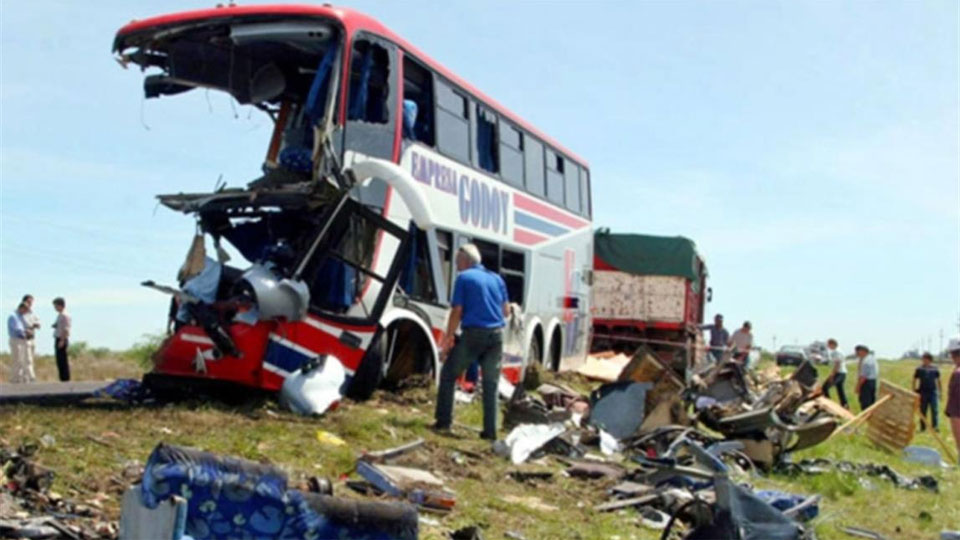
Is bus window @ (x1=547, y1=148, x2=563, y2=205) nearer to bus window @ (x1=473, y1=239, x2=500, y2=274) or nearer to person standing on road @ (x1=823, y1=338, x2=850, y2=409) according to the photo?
bus window @ (x1=473, y1=239, x2=500, y2=274)

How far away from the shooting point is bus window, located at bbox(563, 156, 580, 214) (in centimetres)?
1867

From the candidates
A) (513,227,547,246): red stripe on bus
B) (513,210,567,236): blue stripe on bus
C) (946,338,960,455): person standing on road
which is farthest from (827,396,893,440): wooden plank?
(513,210,567,236): blue stripe on bus

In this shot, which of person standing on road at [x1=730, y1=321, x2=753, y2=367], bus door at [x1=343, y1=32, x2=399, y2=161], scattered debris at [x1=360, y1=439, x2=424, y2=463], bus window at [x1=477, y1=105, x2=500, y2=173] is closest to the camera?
scattered debris at [x1=360, y1=439, x2=424, y2=463]

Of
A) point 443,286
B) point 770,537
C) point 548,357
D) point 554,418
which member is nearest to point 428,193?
point 443,286

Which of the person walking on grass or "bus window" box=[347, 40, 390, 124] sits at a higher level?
"bus window" box=[347, 40, 390, 124]

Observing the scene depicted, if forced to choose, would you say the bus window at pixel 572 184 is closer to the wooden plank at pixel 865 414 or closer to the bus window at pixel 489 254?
the bus window at pixel 489 254

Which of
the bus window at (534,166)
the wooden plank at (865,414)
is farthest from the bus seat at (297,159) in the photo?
the wooden plank at (865,414)

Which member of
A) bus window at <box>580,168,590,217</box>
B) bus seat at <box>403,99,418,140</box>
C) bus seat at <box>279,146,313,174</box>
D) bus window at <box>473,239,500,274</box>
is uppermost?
bus window at <box>580,168,590,217</box>

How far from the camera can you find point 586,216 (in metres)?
20.0

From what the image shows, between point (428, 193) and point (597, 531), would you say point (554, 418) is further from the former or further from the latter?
point (597, 531)

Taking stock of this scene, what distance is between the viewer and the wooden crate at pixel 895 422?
46.4 feet

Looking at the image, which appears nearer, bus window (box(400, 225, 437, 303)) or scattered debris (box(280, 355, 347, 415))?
scattered debris (box(280, 355, 347, 415))

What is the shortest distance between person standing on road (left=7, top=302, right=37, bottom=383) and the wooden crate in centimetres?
1228

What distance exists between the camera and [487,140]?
14.5 m
